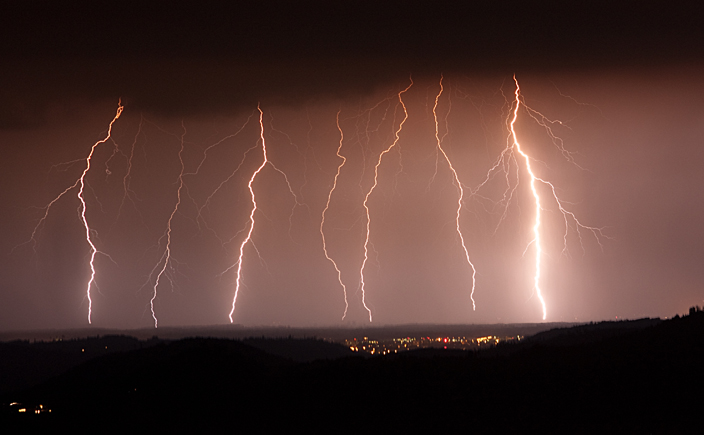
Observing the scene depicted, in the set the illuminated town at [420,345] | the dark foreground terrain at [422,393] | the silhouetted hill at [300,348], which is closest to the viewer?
the dark foreground terrain at [422,393]

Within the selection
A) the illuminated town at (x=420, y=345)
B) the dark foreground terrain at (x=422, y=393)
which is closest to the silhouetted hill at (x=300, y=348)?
the illuminated town at (x=420, y=345)

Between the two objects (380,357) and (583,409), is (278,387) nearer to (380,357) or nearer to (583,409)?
(380,357)

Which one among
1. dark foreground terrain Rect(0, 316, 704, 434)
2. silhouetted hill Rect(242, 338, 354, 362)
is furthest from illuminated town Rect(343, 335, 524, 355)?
dark foreground terrain Rect(0, 316, 704, 434)

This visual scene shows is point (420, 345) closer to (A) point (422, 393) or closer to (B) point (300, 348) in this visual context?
(B) point (300, 348)

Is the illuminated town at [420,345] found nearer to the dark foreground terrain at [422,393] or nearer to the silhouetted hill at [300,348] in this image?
the silhouetted hill at [300,348]

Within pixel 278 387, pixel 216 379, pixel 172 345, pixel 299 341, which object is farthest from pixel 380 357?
pixel 299 341

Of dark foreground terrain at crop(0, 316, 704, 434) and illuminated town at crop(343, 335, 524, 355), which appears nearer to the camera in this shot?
dark foreground terrain at crop(0, 316, 704, 434)

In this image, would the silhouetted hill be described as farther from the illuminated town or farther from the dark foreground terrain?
the dark foreground terrain

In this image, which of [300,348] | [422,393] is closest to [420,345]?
[300,348]
